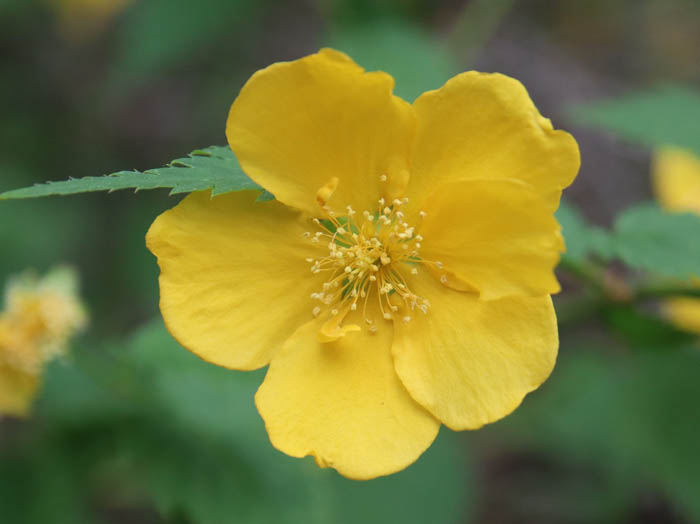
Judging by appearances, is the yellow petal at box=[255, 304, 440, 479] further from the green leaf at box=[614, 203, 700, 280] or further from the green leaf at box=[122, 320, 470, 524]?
the green leaf at box=[614, 203, 700, 280]

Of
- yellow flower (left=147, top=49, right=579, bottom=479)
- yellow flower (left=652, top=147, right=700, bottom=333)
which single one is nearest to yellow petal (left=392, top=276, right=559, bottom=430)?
yellow flower (left=147, top=49, right=579, bottom=479)

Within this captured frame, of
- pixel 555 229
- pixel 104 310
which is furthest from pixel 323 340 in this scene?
pixel 104 310

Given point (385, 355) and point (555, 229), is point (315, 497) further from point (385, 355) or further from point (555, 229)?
point (555, 229)

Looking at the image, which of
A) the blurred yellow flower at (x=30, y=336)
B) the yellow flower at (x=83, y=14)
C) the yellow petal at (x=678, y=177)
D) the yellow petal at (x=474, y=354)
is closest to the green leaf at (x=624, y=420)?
the yellow petal at (x=678, y=177)

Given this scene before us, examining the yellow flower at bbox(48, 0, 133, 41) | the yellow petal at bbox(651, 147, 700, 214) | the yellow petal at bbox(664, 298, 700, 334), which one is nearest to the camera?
the yellow petal at bbox(664, 298, 700, 334)

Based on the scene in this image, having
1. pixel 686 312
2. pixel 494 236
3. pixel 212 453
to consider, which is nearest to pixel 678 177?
pixel 686 312

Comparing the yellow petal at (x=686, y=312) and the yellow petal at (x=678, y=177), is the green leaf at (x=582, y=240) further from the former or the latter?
the yellow petal at (x=678, y=177)

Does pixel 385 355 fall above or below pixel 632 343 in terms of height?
above
